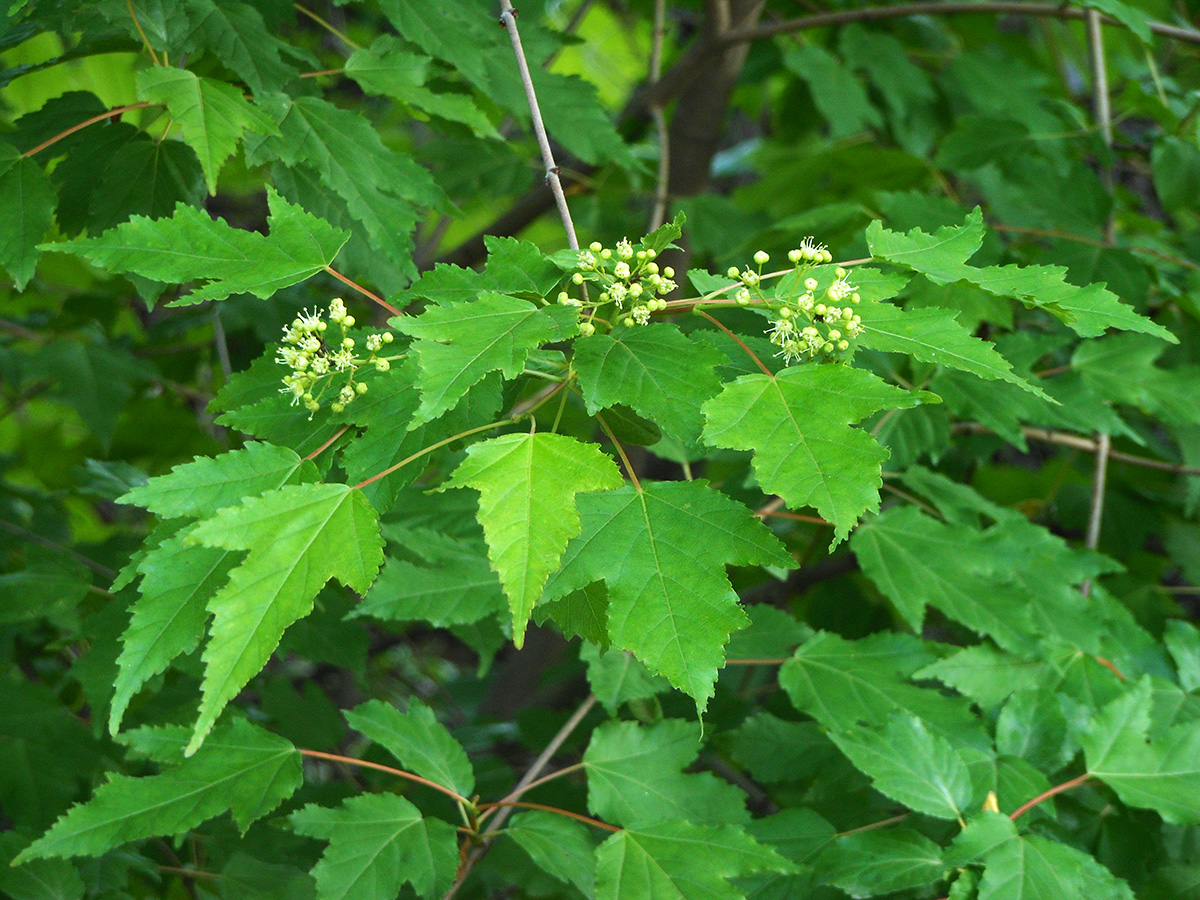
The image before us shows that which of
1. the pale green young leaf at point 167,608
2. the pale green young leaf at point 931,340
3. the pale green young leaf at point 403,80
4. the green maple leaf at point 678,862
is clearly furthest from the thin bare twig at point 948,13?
the pale green young leaf at point 167,608

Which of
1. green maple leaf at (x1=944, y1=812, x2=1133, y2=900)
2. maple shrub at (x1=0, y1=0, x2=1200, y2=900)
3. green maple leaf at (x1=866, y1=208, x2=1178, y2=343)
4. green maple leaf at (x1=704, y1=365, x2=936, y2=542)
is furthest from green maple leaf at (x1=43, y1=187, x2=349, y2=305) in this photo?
green maple leaf at (x1=944, y1=812, x2=1133, y2=900)

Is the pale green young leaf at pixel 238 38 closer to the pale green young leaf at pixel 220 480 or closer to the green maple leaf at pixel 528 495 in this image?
the pale green young leaf at pixel 220 480

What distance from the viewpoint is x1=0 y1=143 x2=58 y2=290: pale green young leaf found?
1132mm

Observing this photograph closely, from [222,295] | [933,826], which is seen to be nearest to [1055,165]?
[933,826]

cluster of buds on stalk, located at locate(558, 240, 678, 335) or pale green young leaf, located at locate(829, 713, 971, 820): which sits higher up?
cluster of buds on stalk, located at locate(558, 240, 678, 335)

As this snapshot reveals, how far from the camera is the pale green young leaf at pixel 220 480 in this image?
0.82 m

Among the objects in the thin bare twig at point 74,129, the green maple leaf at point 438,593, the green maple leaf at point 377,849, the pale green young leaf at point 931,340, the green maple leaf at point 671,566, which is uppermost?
the thin bare twig at point 74,129

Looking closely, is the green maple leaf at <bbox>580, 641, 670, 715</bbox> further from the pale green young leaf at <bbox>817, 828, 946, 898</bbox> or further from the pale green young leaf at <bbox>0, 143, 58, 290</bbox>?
the pale green young leaf at <bbox>0, 143, 58, 290</bbox>

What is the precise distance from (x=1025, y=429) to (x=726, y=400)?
1.02 meters

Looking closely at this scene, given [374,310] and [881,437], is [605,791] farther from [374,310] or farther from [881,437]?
[374,310]

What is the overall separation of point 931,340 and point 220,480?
66 cm

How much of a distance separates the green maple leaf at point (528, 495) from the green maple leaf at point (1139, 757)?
30.1 inches

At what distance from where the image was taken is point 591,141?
1.63 metres

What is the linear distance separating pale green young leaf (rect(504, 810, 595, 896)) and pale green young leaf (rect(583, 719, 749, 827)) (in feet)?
0.13
